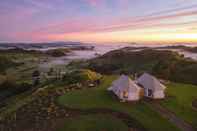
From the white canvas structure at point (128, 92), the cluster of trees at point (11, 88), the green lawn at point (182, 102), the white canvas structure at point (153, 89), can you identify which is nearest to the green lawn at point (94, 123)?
the white canvas structure at point (128, 92)

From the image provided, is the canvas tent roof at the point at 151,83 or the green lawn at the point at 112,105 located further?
the canvas tent roof at the point at 151,83

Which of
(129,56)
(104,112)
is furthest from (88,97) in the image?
(129,56)

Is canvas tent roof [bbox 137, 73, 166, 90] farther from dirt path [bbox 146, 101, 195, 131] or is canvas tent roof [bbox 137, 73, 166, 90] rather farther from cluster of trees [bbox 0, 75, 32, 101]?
cluster of trees [bbox 0, 75, 32, 101]

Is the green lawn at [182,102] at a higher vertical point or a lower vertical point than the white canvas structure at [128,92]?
lower

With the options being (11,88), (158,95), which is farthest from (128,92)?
(11,88)

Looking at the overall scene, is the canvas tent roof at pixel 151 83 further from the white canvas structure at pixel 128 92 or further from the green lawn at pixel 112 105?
the green lawn at pixel 112 105

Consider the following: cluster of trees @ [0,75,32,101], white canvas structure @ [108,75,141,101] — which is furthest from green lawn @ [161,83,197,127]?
cluster of trees @ [0,75,32,101]
